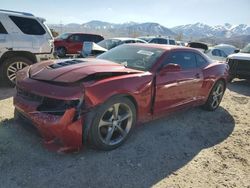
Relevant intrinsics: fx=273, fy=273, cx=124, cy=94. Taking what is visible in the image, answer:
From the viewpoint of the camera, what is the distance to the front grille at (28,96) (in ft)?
11.7

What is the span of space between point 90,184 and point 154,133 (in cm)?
183

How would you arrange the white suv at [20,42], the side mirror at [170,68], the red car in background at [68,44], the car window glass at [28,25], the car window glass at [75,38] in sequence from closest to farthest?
1. the side mirror at [170,68]
2. the white suv at [20,42]
3. the car window glass at [28,25]
4. the red car in background at [68,44]
5. the car window glass at [75,38]

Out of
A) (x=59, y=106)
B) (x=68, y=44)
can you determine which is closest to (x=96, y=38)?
(x=68, y=44)

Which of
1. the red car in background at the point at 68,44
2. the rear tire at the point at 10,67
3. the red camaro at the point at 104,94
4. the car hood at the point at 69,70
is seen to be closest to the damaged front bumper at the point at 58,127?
the red camaro at the point at 104,94

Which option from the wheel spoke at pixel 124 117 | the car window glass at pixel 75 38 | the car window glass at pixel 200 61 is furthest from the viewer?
the car window glass at pixel 75 38

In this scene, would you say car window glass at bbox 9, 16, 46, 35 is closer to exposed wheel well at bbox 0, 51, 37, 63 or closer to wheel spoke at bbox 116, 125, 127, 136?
exposed wheel well at bbox 0, 51, 37, 63

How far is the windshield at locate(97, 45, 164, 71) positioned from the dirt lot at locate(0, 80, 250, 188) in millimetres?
1136

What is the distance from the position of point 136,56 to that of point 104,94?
155 cm

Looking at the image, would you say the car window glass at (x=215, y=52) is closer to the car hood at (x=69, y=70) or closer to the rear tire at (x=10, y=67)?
the rear tire at (x=10, y=67)

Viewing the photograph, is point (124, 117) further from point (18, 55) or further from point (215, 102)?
point (18, 55)

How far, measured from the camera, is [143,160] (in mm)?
3771

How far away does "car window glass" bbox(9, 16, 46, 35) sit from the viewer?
23.3 feet

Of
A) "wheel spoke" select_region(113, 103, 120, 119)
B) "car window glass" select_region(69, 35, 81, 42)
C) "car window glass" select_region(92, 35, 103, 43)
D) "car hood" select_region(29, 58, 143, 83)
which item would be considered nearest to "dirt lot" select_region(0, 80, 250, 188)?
"wheel spoke" select_region(113, 103, 120, 119)

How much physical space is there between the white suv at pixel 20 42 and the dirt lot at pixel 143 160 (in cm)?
208
